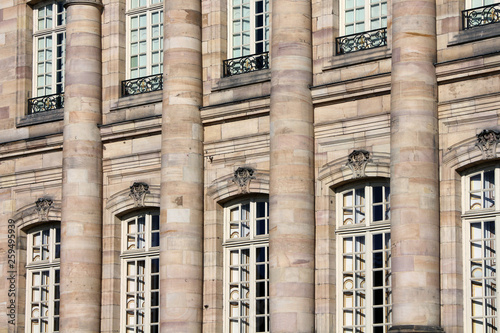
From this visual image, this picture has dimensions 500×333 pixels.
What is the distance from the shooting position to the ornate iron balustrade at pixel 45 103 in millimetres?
33125

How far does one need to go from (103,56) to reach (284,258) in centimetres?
716

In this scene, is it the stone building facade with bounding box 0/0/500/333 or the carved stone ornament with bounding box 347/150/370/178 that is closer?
the stone building facade with bounding box 0/0/500/333

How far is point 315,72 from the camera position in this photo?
93.9 ft

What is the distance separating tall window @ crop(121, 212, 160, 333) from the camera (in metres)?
30.7

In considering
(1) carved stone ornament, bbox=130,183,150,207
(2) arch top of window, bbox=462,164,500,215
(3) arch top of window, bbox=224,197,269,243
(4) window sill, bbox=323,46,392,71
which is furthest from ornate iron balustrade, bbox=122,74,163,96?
(2) arch top of window, bbox=462,164,500,215

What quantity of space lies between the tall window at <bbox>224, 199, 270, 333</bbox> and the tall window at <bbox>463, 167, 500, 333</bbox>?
178 inches

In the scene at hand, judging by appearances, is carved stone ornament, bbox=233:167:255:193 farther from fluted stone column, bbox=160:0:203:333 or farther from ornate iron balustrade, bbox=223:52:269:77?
ornate iron balustrade, bbox=223:52:269:77

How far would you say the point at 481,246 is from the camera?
1034 inches

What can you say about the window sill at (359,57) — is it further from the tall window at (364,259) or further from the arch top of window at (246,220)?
the arch top of window at (246,220)

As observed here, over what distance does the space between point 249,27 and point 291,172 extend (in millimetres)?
3949

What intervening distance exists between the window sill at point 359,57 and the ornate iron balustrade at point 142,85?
4.48 meters

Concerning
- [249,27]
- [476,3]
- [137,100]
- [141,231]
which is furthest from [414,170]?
[137,100]

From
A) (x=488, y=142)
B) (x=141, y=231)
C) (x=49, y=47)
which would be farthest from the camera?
(x=49, y=47)

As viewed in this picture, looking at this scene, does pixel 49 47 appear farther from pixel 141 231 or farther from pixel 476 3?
pixel 476 3
